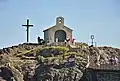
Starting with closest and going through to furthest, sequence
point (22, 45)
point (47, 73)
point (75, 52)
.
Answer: point (47, 73) < point (75, 52) < point (22, 45)

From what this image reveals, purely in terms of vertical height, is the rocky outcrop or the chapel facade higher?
the chapel facade

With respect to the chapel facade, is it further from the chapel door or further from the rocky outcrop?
the rocky outcrop

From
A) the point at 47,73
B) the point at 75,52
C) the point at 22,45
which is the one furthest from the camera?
the point at 22,45

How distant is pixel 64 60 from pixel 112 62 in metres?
7.49

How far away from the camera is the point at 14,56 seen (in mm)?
68000

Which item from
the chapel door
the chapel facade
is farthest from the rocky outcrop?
the chapel door

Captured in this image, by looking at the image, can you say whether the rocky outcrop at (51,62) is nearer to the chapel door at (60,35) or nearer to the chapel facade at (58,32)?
the chapel facade at (58,32)

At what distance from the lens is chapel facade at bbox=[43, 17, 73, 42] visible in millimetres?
74000

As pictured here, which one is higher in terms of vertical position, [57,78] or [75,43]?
[75,43]

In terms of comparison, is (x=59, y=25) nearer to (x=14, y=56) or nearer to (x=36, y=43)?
(x=36, y=43)

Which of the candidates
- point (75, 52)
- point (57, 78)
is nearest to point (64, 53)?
point (75, 52)

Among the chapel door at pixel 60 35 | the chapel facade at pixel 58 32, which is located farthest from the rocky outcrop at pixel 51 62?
the chapel door at pixel 60 35

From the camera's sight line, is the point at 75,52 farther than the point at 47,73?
Yes

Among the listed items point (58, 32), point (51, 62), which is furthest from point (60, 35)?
point (51, 62)
